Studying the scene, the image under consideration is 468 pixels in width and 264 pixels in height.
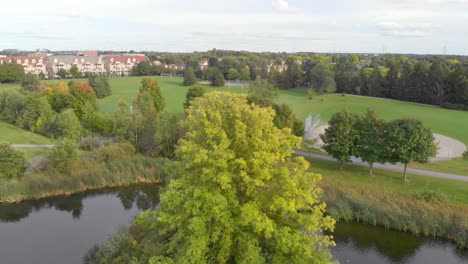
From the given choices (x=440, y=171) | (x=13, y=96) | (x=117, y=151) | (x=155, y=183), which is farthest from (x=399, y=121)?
(x=13, y=96)

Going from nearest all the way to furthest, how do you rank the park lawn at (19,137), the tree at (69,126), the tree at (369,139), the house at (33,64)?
the tree at (369,139) < the tree at (69,126) < the park lawn at (19,137) < the house at (33,64)

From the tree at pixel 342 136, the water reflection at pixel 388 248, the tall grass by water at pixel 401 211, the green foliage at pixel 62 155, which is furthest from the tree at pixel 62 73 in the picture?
the water reflection at pixel 388 248

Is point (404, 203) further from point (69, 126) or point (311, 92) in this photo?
point (311, 92)

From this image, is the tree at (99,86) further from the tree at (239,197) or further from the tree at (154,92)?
the tree at (239,197)

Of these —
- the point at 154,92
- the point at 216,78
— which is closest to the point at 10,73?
the point at 216,78

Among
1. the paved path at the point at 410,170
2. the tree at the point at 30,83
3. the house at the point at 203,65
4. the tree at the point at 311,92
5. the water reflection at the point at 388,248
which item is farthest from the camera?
the house at the point at 203,65

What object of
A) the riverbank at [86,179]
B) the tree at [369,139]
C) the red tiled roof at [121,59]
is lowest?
the riverbank at [86,179]

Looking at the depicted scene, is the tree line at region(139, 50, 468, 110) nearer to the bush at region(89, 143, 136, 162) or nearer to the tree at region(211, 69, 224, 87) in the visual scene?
the tree at region(211, 69, 224, 87)
